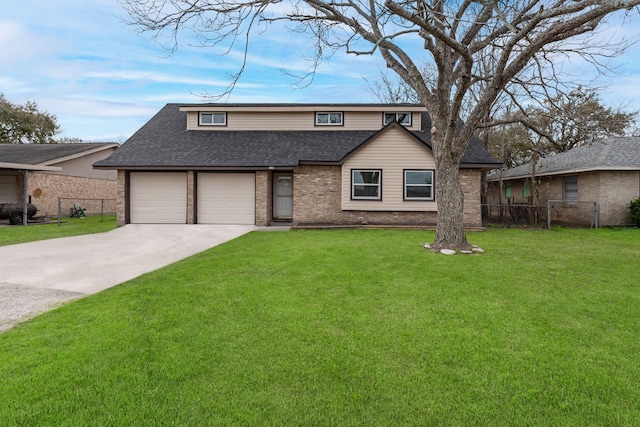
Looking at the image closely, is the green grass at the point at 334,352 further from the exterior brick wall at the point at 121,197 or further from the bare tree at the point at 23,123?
A: the bare tree at the point at 23,123

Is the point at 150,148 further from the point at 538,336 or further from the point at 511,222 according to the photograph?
the point at 511,222

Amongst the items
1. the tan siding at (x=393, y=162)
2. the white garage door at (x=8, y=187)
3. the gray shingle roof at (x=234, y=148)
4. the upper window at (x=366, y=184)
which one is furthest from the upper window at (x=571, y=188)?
the white garage door at (x=8, y=187)

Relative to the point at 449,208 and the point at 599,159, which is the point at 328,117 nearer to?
the point at 449,208

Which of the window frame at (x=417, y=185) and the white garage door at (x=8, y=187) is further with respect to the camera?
the white garage door at (x=8, y=187)

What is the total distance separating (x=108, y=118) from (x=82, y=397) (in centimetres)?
3737

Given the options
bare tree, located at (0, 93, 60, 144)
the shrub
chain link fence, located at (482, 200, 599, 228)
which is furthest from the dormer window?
bare tree, located at (0, 93, 60, 144)

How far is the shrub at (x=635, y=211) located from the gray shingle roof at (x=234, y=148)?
6.56m

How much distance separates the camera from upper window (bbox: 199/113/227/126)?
718 inches

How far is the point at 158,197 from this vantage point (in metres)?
15.7

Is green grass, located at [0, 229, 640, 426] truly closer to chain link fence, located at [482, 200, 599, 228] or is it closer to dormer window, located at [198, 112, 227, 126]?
chain link fence, located at [482, 200, 599, 228]

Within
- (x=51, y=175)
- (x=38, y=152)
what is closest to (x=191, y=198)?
(x=51, y=175)

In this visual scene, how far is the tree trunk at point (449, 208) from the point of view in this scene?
9.02m

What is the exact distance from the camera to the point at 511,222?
17.2 m

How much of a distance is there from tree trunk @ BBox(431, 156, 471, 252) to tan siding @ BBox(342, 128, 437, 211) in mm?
5361
